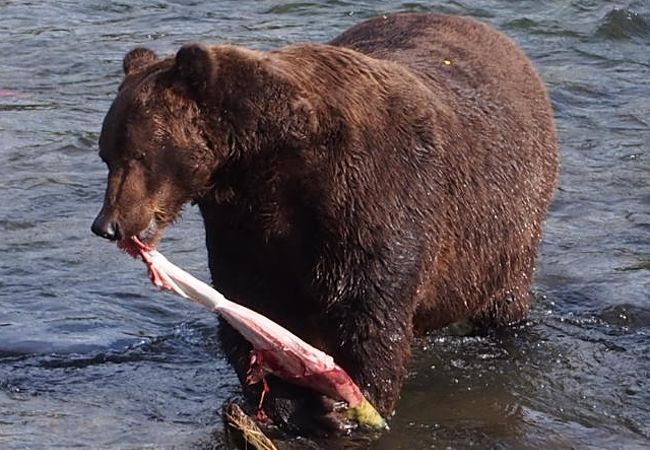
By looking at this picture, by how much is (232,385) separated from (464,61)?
1.90 meters

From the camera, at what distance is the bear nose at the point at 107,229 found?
20.6ft

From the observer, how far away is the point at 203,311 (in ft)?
30.1

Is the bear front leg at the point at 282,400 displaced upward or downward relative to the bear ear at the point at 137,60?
downward

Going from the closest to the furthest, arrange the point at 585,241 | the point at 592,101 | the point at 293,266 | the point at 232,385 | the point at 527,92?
the point at 293,266
the point at 232,385
the point at 527,92
the point at 585,241
the point at 592,101

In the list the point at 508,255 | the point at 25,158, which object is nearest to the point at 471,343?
the point at 508,255

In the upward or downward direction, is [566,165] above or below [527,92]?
below

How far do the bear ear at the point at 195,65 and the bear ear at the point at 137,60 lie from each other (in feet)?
1.17

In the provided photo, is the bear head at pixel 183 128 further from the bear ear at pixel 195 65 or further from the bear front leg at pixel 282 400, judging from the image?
the bear front leg at pixel 282 400

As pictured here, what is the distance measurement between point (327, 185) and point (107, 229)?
941 mm

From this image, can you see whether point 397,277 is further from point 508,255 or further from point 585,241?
point 585,241

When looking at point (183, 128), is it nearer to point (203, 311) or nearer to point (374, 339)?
point (374, 339)

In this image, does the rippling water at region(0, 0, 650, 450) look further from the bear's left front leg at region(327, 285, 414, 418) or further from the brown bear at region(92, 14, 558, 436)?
the brown bear at region(92, 14, 558, 436)

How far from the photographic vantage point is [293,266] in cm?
695

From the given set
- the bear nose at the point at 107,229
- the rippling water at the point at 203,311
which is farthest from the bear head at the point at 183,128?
the rippling water at the point at 203,311
